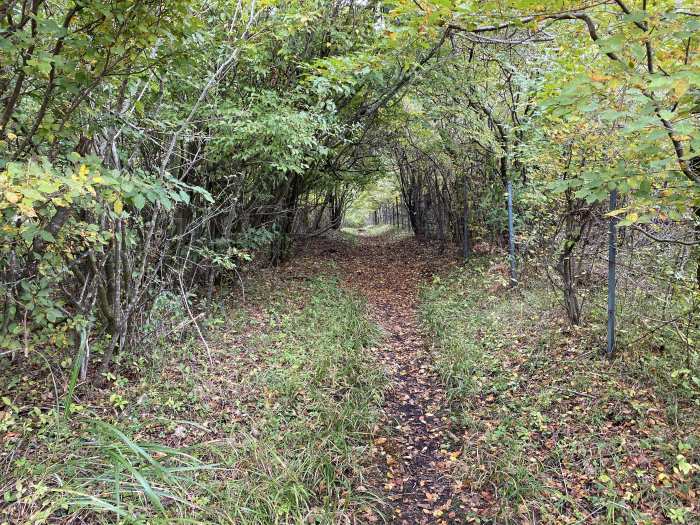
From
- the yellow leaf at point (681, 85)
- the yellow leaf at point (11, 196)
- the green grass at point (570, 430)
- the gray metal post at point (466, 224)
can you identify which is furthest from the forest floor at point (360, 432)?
the gray metal post at point (466, 224)

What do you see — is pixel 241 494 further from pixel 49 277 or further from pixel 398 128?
pixel 398 128

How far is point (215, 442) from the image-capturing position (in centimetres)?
338

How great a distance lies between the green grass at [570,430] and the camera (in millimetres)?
2857

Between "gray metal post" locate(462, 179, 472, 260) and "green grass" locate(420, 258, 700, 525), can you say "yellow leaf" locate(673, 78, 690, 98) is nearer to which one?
"green grass" locate(420, 258, 700, 525)

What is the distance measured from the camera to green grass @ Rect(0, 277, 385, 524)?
2.57m

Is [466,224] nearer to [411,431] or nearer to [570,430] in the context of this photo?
[411,431]

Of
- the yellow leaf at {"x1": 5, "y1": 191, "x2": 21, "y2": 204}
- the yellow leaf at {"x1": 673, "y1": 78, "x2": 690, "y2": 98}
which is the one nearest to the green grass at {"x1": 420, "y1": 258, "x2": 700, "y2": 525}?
the yellow leaf at {"x1": 673, "y1": 78, "x2": 690, "y2": 98}

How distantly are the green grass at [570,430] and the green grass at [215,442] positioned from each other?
968mm

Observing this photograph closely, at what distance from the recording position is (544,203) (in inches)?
212

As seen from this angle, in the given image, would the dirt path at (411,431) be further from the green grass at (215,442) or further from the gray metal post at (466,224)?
the gray metal post at (466,224)

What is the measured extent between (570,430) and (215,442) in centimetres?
298

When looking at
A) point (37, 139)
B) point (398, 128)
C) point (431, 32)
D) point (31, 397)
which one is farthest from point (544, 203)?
point (398, 128)

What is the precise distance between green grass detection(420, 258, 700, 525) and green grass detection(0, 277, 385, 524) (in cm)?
97

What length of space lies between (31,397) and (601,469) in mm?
4539
